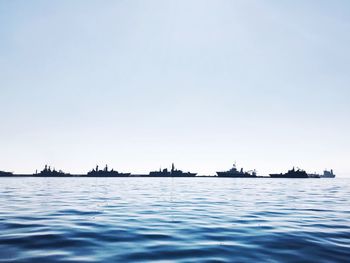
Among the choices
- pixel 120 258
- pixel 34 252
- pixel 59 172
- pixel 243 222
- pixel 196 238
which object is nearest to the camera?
pixel 120 258

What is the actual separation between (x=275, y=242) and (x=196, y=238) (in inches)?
86.8

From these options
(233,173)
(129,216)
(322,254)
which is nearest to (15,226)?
(129,216)

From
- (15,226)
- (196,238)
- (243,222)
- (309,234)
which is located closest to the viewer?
(196,238)

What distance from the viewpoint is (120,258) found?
510 centimetres

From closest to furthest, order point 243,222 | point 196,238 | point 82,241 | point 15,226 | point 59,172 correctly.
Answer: point 82,241
point 196,238
point 15,226
point 243,222
point 59,172

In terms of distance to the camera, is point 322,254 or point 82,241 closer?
point 322,254

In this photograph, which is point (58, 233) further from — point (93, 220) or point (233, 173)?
point (233, 173)

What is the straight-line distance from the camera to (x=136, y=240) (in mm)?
6586

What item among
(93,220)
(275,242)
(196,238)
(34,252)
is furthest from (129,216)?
(275,242)

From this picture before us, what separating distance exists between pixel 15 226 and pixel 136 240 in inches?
189

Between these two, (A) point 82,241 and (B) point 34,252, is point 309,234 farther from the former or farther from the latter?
(B) point 34,252

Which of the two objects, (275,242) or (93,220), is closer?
(275,242)

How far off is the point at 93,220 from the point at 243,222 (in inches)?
240

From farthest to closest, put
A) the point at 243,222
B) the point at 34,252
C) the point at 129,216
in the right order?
1. the point at 129,216
2. the point at 243,222
3. the point at 34,252
